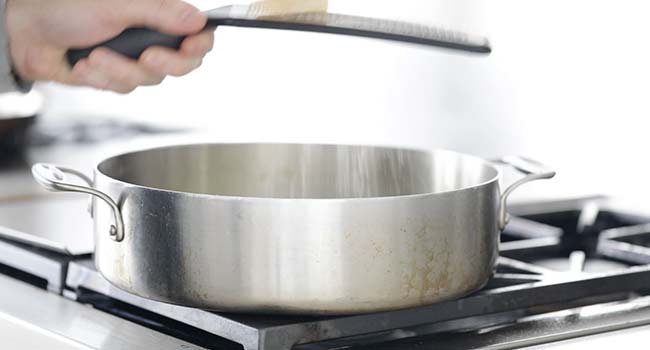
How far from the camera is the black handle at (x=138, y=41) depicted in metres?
0.87

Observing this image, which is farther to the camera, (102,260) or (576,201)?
(576,201)

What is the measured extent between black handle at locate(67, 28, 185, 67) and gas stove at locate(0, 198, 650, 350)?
0.18m

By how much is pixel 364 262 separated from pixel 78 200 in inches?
25.6

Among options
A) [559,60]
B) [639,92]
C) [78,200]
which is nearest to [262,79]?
[559,60]

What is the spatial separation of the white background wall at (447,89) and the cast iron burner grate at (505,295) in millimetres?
733

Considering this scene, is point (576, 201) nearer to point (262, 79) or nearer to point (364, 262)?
point (364, 262)

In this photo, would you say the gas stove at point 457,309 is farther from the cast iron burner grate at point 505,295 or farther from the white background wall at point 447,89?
the white background wall at point 447,89

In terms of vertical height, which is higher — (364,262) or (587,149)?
(364,262)

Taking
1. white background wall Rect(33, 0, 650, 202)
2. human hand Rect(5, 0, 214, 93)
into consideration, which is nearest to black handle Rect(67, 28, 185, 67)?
human hand Rect(5, 0, 214, 93)

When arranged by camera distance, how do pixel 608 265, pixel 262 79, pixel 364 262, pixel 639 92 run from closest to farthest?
1. pixel 364 262
2. pixel 608 265
3. pixel 639 92
4. pixel 262 79

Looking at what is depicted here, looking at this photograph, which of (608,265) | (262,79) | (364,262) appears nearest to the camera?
(364,262)

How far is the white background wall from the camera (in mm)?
2131

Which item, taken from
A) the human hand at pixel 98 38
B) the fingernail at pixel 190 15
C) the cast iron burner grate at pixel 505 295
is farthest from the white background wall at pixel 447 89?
the fingernail at pixel 190 15

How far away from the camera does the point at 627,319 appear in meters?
0.86
